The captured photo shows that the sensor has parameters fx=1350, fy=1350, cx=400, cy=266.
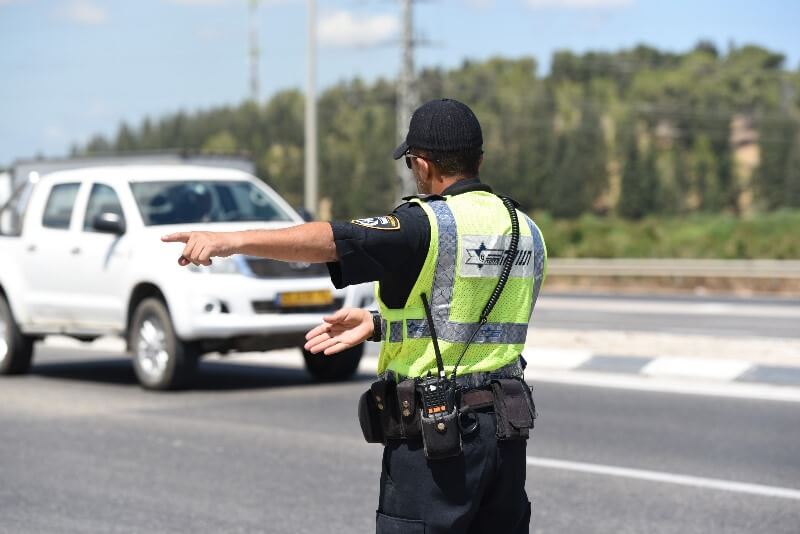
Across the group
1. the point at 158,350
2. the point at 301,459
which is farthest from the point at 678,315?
the point at 301,459

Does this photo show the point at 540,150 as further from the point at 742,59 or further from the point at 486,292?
the point at 486,292

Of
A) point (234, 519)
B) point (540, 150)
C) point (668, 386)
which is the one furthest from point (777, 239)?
point (540, 150)

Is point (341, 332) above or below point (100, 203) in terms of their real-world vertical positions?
above

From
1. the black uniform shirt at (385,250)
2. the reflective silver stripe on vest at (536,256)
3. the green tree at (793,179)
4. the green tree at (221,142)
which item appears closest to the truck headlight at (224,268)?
the reflective silver stripe on vest at (536,256)

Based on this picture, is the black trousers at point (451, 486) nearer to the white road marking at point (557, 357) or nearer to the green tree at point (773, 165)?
the white road marking at point (557, 357)

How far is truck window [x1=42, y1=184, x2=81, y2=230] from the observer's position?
12969 millimetres

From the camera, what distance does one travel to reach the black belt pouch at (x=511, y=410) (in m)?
3.60

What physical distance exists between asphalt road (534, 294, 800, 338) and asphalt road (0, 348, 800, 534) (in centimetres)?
758

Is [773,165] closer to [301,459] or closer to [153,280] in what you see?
[153,280]

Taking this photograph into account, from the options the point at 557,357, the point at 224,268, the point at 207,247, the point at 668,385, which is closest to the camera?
the point at 207,247

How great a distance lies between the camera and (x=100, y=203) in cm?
1254

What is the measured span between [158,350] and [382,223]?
8.67 metres

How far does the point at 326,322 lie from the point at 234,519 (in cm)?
326

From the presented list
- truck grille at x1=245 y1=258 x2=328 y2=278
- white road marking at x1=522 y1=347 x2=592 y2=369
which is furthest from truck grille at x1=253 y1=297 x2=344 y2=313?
white road marking at x1=522 y1=347 x2=592 y2=369
